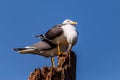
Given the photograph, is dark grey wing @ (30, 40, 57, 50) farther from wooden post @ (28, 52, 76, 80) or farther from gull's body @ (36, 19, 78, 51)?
wooden post @ (28, 52, 76, 80)

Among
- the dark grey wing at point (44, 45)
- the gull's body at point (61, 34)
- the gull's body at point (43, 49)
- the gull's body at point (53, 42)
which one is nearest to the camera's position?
the gull's body at point (61, 34)

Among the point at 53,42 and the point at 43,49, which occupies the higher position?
the point at 53,42

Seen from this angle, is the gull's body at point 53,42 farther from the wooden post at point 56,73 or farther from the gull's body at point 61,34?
the wooden post at point 56,73

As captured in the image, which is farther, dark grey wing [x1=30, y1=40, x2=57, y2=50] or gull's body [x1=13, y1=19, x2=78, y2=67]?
dark grey wing [x1=30, y1=40, x2=57, y2=50]

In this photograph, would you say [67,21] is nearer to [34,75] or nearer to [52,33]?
[52,33]

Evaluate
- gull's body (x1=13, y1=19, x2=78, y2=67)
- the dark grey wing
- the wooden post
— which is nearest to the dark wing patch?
gull's body (x1=13, y1=19, x2=78, y2=67)

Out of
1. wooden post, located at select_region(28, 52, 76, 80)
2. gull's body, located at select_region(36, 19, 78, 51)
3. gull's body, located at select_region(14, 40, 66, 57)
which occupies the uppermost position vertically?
gull's body, located at select_region(36, 19, 78, 51)

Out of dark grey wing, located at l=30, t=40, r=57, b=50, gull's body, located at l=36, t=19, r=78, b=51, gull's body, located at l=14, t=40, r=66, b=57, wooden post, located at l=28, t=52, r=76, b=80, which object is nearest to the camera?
wooden post, located at l=28, t=52, r=76, b=80

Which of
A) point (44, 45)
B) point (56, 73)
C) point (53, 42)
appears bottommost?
point (56, 73)

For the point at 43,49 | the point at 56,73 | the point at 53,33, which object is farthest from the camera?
the point at 43,49

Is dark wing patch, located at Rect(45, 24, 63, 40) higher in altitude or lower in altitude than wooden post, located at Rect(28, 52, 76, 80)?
higher

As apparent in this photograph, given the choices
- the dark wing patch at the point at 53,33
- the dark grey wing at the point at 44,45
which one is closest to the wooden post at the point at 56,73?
the dark wing patch at the point at 53,33

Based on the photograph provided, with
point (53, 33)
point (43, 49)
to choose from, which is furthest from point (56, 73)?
point (43, 49)

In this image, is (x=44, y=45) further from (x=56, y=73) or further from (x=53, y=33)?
(x=56, y=73)
